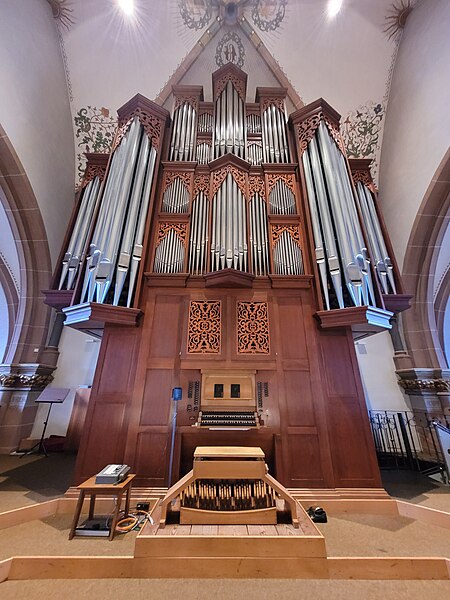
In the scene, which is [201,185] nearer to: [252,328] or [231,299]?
[231,299]

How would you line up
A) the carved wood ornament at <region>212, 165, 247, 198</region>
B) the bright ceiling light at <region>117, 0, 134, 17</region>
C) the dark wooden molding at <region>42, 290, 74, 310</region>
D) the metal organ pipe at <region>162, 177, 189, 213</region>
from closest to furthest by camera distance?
1. the dark wooden molding at <region>42, 290, 74, 310</region>
2. the metal organ pipe at <region>162, 177, 189, 213</region>
3. the carved wood ornament at <region>212, 165, 247, 198</region>
4. the bright ceiling light at <region>117, 0, 134, 17</region>

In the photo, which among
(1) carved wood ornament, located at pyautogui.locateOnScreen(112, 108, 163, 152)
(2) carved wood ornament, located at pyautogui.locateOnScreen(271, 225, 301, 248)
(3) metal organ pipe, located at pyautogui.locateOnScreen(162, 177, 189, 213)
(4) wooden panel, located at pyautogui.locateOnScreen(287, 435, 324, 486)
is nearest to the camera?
(4) wooden panel, located at pyautogui.locateOnScreen(287, 435, 324, 486)

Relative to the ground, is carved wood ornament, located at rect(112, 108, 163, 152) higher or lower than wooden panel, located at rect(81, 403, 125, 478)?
higher

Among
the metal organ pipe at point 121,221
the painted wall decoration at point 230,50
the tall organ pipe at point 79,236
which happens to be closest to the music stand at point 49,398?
the tall organ pipe at point 79,236

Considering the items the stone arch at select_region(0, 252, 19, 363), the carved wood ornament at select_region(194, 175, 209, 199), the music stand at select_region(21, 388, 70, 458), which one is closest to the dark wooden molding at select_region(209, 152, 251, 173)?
the carved wood ornament at select_region(194, 175, 209, 199)

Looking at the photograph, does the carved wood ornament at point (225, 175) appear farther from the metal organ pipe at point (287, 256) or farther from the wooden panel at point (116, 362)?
the wooden panel at point (116, 362)

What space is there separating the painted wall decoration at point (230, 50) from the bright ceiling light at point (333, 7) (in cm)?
212

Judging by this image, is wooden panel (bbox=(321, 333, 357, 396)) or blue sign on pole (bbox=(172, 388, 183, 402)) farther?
wooden panel (bbox=(321, 333, 357, 396))

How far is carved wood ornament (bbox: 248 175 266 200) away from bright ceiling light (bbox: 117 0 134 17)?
534 centimetres

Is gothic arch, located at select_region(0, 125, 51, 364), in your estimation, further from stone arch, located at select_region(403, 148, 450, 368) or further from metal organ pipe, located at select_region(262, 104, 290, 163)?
stone arch, located at select_region(403, 148, 450, 368)

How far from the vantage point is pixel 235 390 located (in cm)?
340

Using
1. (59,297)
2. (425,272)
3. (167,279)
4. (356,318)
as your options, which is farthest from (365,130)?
(59,297)

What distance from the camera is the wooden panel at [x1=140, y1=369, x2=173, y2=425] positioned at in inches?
129

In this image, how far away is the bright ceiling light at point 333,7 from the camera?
5832 millimetres
